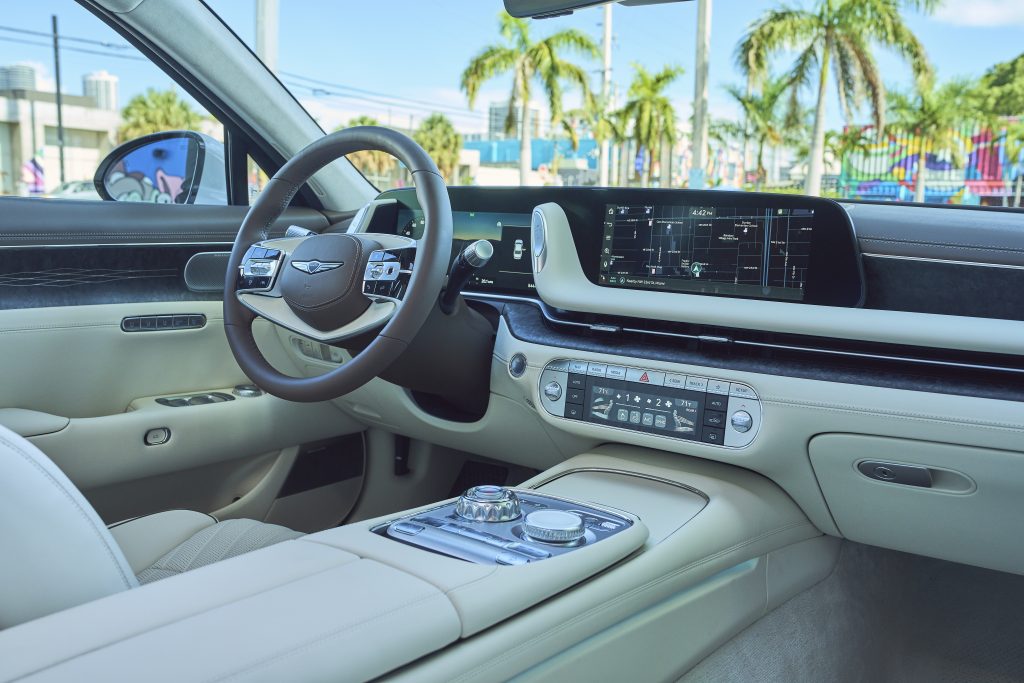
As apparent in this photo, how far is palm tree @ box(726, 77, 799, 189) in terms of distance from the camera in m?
22.3

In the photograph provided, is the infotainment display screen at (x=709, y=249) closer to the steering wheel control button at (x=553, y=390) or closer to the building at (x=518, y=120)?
the steering wheel control button at (x=553, y=390)

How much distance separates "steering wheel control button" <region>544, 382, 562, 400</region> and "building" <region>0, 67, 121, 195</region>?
1.37 metres

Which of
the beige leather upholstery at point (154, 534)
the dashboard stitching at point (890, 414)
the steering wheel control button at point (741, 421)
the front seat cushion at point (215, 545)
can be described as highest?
the dashboard stitching at point (890, 414)

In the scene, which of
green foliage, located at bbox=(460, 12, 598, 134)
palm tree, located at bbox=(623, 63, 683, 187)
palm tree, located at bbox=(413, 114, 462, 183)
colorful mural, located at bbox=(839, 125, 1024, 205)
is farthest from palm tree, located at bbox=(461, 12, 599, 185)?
palm tree, located at bbox=(413, 114, 462, 183)

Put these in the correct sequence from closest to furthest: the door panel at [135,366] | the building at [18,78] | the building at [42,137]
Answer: the door panel at [135,366], the building at [42,137], the building at [18,78]

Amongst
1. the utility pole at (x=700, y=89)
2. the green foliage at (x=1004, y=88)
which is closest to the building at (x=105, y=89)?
the utility pole at (x=700, y=89)

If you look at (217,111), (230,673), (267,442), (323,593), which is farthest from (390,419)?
(230,673)

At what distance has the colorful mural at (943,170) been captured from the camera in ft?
6.69

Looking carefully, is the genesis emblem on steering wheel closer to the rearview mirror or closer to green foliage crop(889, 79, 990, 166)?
the rearview mirror

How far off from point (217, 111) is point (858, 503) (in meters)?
1.84

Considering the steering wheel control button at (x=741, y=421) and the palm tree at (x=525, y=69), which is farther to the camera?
the palm tree at (x=525, y=69)

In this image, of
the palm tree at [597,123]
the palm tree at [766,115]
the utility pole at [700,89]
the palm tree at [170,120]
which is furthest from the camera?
the palm tree at [597,123]

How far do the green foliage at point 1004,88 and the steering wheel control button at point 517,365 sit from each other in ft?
41.7

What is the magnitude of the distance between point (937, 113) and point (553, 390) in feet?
55.9
